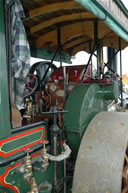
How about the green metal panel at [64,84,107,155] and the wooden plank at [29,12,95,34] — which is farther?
the wooden plank at [29,12,95,34]

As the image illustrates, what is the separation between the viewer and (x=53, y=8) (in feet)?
7.12

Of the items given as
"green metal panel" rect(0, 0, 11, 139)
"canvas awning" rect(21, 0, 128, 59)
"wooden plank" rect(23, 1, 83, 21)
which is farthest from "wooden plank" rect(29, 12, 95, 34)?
"green metal panel" rect(0, 0, 11, 139)

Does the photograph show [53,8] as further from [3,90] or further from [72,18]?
[3,90]

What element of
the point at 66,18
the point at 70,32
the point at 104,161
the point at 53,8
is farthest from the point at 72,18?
the point at 104,161

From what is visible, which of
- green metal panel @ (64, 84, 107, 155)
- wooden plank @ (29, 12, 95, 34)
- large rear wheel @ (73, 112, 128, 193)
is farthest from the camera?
wooden plank @ (29, 12, 95, 34)

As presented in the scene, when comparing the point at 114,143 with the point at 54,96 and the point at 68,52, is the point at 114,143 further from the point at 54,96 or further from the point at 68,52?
the point at 68,52

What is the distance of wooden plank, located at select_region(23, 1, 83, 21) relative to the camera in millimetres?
2081

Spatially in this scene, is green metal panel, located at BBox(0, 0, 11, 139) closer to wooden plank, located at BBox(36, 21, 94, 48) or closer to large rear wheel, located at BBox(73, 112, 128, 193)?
large rear wheel, located at BBox(73, 112, 128, 193)

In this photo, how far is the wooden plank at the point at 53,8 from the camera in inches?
81.9

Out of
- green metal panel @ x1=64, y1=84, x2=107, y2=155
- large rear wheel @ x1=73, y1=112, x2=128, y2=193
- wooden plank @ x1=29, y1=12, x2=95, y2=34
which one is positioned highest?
wooden plank @ x1=29, y1=12, x2=95, y2=34

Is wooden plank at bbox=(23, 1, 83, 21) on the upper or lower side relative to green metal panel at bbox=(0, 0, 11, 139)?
upper

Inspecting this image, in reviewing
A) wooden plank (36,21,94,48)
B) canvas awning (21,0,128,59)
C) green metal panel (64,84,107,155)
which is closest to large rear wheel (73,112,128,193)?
green metal panel (64,84,107,155)

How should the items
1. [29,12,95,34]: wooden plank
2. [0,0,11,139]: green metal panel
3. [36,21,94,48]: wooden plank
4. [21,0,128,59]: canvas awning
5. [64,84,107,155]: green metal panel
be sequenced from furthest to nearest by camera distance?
[36,21,94,48]: wooden plank, [29,12,95,34]: wooden plank, [64,84,107,155]: green metal panel, [21,0,128,59]: canvas awning, [0,0,11,139]: green metal panel

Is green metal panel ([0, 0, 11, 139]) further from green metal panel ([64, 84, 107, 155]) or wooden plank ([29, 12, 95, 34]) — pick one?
wooden plank ([29, 12, 95, 34])
